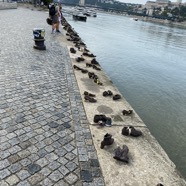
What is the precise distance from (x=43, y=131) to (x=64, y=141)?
1.94 ft

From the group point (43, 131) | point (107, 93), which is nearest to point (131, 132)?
point (43, 131)

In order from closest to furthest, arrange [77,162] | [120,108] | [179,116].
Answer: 1. [77,162]
2. [120,108]
3. [179,116]

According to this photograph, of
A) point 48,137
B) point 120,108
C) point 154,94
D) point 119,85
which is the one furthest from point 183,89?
point 48,137

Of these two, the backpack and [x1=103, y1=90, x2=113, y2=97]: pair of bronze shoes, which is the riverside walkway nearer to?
[x1=103, y1=90, x2=113, y2=97]: pair of bronze shoes

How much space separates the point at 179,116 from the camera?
35.1 feet

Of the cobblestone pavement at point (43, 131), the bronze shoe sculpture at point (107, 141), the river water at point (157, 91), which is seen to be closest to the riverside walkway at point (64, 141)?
the cobblestone pavement at point (43, 131)

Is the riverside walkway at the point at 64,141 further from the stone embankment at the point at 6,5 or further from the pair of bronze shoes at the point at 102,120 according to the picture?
the stone embankment at the point at 6,5

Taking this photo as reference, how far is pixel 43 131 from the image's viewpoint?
579cm

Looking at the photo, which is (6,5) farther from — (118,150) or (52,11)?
(118,150)

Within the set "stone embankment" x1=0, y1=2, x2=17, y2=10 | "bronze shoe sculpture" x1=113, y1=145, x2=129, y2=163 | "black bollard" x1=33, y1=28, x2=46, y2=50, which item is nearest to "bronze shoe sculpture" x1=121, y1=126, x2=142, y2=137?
"bronze shoe sculpture" x1=113, y1=145, x2=129, y2=163

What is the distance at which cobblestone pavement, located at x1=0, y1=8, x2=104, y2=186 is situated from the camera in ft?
14.8

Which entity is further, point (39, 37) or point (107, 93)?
point (39, 37)

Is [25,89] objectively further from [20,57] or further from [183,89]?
[183,89]

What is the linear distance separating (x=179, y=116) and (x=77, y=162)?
6.94 meters
